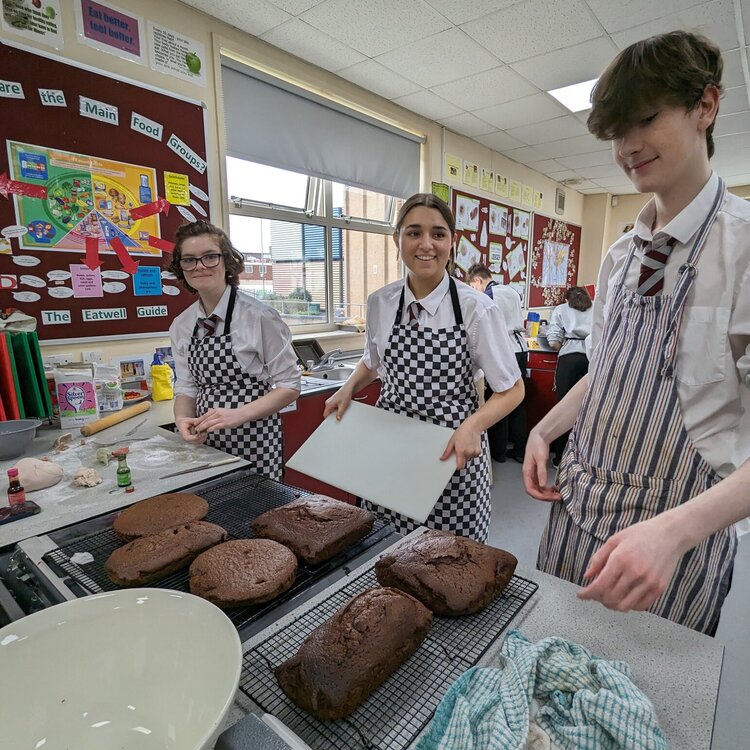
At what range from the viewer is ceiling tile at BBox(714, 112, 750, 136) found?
13.1 feet

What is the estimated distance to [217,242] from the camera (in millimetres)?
1649

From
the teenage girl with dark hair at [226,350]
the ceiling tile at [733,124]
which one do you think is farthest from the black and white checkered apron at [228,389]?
the ceiling tile at [733,124]

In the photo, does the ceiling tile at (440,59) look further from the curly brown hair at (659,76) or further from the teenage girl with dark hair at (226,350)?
the curly brown hair at (659,76)

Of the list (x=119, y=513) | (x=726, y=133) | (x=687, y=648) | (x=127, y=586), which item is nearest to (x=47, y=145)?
(x=119, y=513)

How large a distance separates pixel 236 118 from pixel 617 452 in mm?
2754

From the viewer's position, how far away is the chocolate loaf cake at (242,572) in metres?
0.78

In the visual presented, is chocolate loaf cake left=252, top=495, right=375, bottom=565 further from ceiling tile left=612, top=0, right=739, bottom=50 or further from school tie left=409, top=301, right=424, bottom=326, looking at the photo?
ceiling tile left=612, top=0, right=739, bottom=50

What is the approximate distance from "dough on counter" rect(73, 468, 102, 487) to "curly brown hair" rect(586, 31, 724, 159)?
1.47m

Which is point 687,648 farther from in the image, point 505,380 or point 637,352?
point 505,380

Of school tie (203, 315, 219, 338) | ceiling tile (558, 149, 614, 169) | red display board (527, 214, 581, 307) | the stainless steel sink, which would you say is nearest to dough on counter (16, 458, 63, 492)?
school tie (203, 315, 219, 338)

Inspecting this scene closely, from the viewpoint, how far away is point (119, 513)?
1088 millimetres

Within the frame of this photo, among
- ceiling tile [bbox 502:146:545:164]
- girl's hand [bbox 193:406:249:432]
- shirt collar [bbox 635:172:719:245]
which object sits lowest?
girl's hand [bbox 193:406:249:432]

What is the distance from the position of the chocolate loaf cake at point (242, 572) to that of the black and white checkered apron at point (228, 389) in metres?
0.79

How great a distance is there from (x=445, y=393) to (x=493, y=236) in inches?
162
